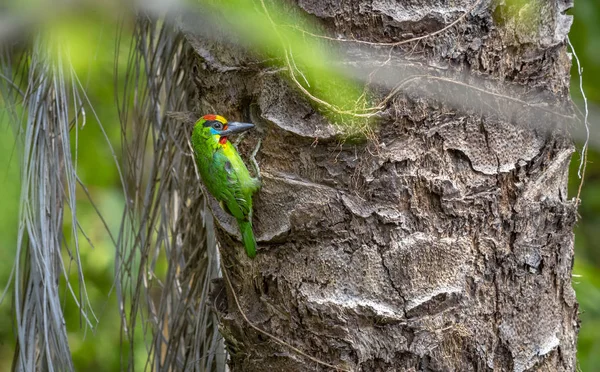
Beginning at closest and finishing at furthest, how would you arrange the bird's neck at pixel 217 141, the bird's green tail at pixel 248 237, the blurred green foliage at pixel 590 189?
the bird's green tail at pixel 248 237
the bird's neck at pixel 217 141
the blurred green foliage at pixel 590 189

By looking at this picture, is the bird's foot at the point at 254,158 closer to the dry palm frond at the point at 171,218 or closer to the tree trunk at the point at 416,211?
the tree trunk at the point at 416,211

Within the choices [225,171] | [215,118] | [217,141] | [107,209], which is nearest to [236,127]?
[215,118]

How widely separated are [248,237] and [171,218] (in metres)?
0.65

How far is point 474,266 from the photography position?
1.66 meters

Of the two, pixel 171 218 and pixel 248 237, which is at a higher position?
pixel 248 237

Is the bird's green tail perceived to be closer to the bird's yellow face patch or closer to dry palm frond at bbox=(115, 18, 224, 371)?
the bird's yellow face patch

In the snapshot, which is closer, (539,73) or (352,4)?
(352,4)

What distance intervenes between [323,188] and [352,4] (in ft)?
1.41

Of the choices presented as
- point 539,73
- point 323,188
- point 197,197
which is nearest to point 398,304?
point 323,188

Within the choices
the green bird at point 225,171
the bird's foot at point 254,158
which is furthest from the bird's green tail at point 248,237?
the bird's foot at point 254,158

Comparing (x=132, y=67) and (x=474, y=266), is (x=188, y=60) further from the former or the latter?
(x=474, y=266)

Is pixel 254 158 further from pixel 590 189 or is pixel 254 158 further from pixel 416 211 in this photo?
pixel 590 189

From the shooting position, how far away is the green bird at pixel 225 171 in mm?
Answer: 1771

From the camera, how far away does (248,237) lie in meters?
1.75
